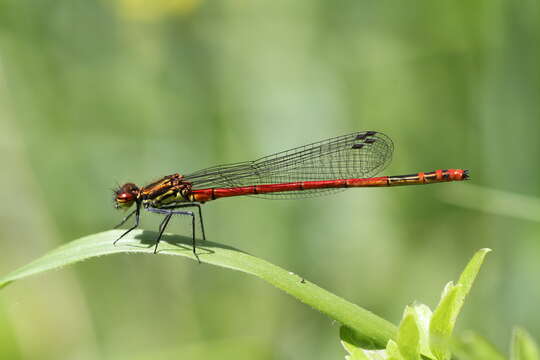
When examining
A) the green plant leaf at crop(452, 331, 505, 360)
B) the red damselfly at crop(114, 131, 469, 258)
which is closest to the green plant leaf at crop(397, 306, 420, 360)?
the green plant leaf at crop(452, 331, 505, 360)

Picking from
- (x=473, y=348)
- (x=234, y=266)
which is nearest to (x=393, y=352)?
(x=473, y=348)

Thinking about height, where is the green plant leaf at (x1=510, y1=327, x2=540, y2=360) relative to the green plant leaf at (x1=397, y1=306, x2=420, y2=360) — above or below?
above

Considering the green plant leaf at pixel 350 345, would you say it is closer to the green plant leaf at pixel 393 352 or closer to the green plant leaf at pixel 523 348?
the green plant leaf at pixel 393 352

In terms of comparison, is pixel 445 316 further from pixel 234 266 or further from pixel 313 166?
pixel 313 166

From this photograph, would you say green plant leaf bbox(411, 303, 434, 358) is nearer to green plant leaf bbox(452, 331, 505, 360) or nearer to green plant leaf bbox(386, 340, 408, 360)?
green plant leaf bbox(386, 340, 408, 360)

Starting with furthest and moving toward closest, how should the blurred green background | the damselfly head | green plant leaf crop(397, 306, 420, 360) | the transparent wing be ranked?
the blurred green background → the transparent wing → the damselfly head → green plant leaf crop(397, 306, 420, 360)

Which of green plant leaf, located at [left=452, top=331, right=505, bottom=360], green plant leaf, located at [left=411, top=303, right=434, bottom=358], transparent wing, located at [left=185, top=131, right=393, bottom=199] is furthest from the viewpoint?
transparent wing, located at [left=185, top=131, right=393, bottom=199]
